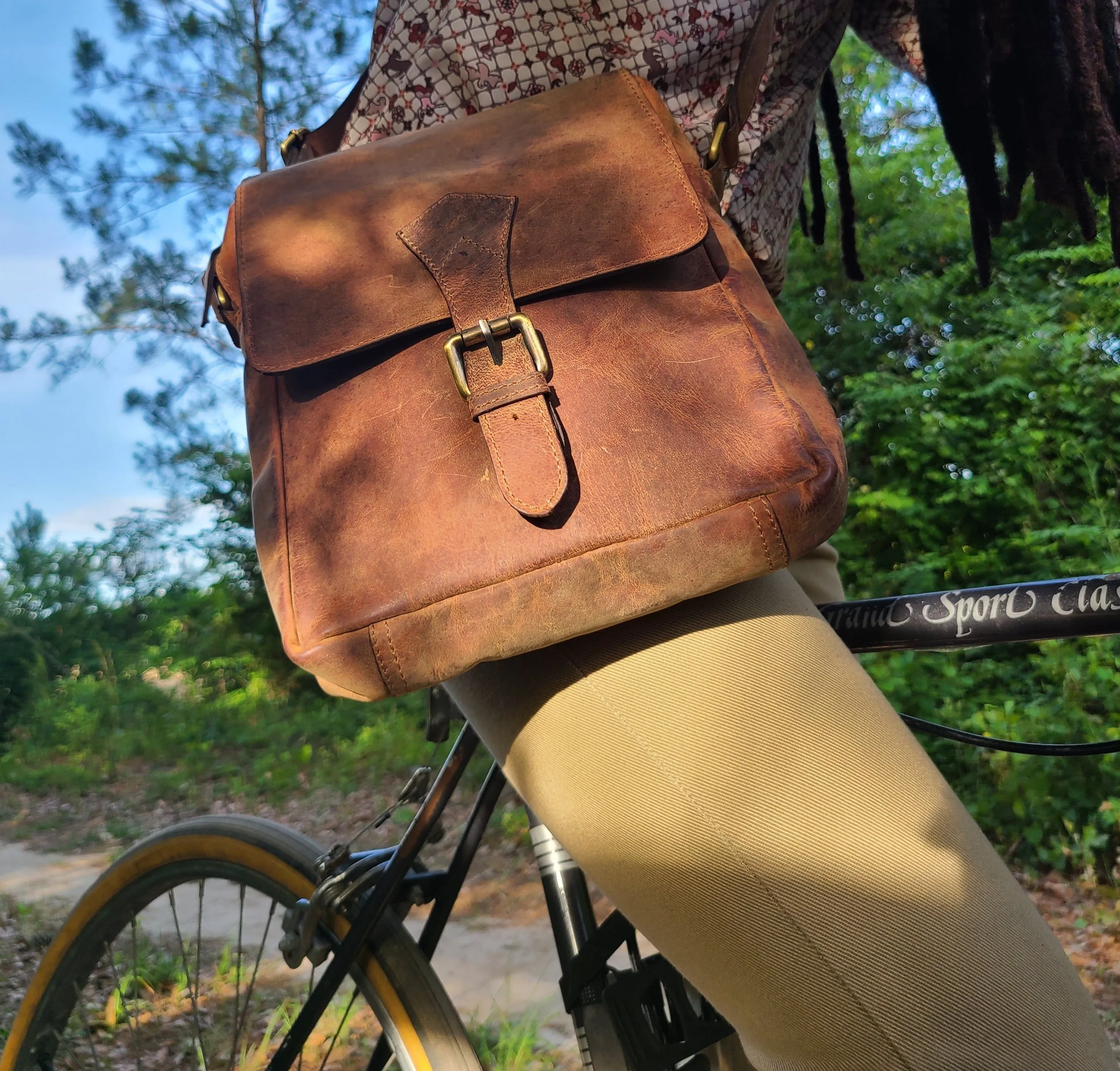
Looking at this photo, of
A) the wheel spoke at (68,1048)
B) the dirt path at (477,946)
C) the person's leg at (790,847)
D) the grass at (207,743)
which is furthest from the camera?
the grass at (207,743)

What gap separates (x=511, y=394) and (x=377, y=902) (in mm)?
675

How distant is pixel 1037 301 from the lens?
442cm

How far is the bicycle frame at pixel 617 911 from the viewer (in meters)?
0.74

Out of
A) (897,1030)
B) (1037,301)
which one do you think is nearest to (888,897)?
(897,1030)

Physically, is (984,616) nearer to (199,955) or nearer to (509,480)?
(509,480)

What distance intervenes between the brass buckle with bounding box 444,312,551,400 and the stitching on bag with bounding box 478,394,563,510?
0.18 feet

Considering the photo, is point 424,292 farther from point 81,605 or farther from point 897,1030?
point 81,605

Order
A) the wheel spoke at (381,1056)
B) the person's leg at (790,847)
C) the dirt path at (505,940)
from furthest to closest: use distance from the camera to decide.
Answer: the dirt path at (505,940), the wheel spoke at (381,1056), the person's leg at (790,847)

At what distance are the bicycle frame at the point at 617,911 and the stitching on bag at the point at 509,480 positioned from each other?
1.00 feet

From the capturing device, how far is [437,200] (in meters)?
0.78

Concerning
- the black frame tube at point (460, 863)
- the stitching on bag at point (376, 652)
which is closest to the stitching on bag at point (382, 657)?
the stitching on bag at point (376, 652)

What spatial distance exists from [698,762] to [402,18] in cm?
72

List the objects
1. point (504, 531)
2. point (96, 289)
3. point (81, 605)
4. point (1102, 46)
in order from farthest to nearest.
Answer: point (81, 605)
point (96, 289)
point (1102, 46)
point (504, 531)

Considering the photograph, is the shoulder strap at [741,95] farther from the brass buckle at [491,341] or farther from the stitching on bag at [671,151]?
the brass buckle at [491,341]
